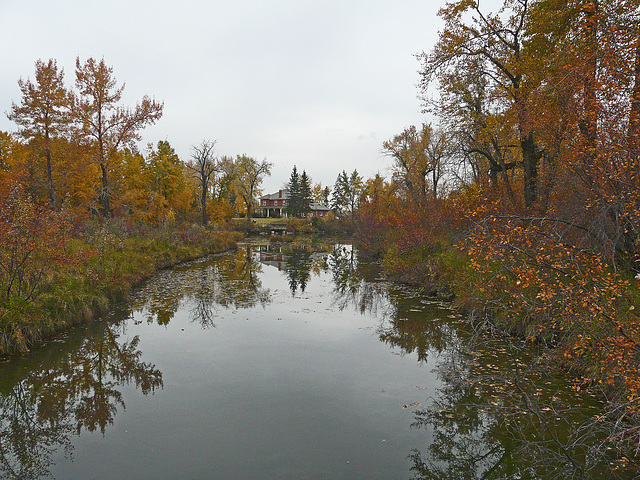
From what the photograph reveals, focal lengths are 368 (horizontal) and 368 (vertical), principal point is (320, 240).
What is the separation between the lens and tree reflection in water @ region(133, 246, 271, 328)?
12025mm

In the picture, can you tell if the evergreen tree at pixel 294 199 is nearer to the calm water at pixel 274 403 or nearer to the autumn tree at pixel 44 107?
the autumn tree at pixel 44 107

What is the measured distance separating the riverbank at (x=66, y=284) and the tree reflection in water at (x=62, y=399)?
3.41ft

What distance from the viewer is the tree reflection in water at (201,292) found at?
12025 mm

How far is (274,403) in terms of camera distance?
6234 mm

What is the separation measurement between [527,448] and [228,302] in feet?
34.5

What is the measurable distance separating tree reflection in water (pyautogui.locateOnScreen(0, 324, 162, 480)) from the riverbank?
1.04m

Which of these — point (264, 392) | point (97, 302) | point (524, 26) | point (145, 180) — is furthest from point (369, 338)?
point (145, 180)

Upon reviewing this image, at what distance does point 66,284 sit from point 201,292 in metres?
5.18

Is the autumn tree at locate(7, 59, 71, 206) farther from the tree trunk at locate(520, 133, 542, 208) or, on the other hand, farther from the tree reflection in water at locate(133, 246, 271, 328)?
the tree trunk at locate(520, 133, 542, 208)

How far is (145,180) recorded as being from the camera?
3488 cm

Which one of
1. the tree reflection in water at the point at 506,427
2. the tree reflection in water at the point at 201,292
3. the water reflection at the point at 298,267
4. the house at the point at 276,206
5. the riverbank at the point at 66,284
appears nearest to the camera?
the tree reflection in water at the point at 506,427

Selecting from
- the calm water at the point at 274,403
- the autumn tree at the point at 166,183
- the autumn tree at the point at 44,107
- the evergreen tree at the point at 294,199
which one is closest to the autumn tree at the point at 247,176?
the evergreen tree at the point at 294,199

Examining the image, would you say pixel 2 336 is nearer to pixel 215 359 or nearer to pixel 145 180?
pixel 215 359

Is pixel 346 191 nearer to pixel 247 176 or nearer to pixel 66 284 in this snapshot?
pixel 247 176
